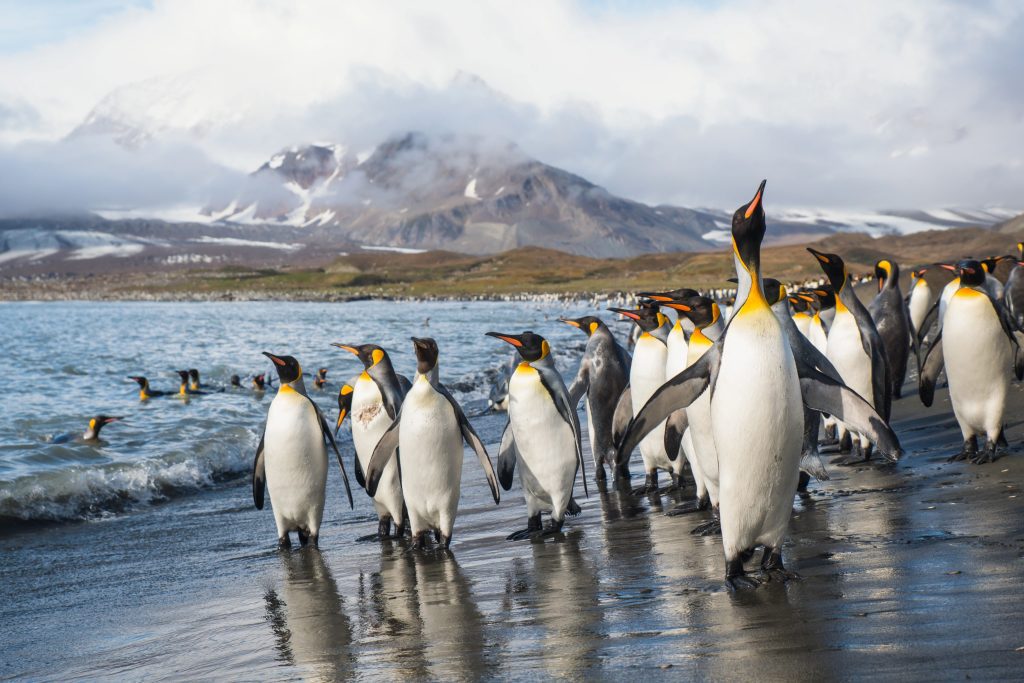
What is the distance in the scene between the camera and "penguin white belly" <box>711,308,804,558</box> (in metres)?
3.90

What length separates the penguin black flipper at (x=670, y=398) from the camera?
4.15 metres

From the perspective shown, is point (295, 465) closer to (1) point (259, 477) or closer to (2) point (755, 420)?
(1) point (259, 477)

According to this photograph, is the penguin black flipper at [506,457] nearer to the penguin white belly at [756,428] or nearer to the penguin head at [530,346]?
the penguin head at [530,346]

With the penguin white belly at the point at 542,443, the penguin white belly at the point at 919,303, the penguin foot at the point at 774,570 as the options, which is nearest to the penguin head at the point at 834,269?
the penguin white belly at the point at 542,443

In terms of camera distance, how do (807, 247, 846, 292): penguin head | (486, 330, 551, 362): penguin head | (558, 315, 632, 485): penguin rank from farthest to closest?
(558, 315, 632, 485): penguin
(807, 247, 846, 292): penguin head
(486, 330, 551, 362): penguin head

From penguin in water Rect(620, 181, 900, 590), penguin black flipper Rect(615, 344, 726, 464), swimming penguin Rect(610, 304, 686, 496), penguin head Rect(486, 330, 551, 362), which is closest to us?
penguin in water Rect(620, 181, 900, 590)

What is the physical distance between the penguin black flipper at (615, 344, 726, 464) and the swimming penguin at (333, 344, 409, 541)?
2329 millimetres

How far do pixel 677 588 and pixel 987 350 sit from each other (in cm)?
327

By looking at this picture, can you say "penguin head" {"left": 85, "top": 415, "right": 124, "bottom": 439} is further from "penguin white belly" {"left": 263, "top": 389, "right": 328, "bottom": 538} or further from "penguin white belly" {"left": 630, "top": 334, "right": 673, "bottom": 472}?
"penguin white belly" {"left": 630, "top": 334, "right": 673, "bottom": 472}

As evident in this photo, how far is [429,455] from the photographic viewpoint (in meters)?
5.70

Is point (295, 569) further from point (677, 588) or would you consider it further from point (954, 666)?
point (954, 666)

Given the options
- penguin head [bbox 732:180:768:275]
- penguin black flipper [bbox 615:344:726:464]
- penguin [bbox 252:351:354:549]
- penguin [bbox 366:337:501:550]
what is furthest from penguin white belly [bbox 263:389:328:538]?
penguin head [bbox 732:180:768:275]

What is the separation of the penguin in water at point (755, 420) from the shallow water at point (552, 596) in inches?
9.0

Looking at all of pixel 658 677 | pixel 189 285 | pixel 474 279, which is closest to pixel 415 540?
pixel 658 677
